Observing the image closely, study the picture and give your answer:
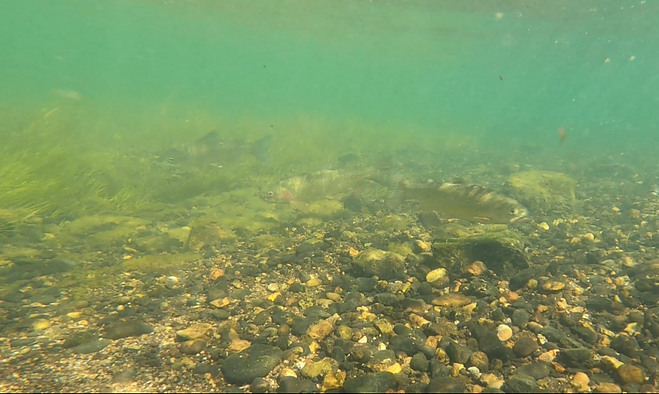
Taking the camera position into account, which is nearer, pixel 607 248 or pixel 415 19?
pixel 607 248

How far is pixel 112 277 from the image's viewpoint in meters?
4.92

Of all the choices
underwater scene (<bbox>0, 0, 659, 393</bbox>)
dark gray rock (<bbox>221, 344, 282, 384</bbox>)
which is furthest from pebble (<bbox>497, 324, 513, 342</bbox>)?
dark gray rock (<bbox>221, 344, 282, 384</bbox>)

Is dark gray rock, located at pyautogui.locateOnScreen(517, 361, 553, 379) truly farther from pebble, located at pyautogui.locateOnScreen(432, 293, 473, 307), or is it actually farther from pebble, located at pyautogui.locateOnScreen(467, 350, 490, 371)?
pebble, located at pyautogui.locateOnScreen(432, 293, 473, 307)

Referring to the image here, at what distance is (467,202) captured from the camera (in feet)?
16.4

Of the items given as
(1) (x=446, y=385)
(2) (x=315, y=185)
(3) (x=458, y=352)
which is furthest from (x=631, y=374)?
(2) (x=315, y=185)

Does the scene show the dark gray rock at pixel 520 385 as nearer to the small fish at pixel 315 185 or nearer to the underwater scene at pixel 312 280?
the underwater scene at pixel 312 280

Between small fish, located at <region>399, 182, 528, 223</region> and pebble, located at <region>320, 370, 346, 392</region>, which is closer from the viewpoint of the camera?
pebble, located at <region>320, 370, 346, 392</region>

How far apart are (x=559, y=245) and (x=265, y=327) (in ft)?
16.1

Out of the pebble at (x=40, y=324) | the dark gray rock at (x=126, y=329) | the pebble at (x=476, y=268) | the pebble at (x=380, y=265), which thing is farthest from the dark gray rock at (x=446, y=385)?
the pebble at (x=40, y=324)

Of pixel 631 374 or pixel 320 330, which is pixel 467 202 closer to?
pixel 631 374

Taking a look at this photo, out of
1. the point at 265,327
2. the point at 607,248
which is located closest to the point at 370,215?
the point at 607,248

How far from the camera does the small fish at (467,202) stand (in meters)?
4.68

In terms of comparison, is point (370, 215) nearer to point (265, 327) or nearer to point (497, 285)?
point (497, 285)

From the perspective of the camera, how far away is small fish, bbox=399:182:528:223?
4.68m
